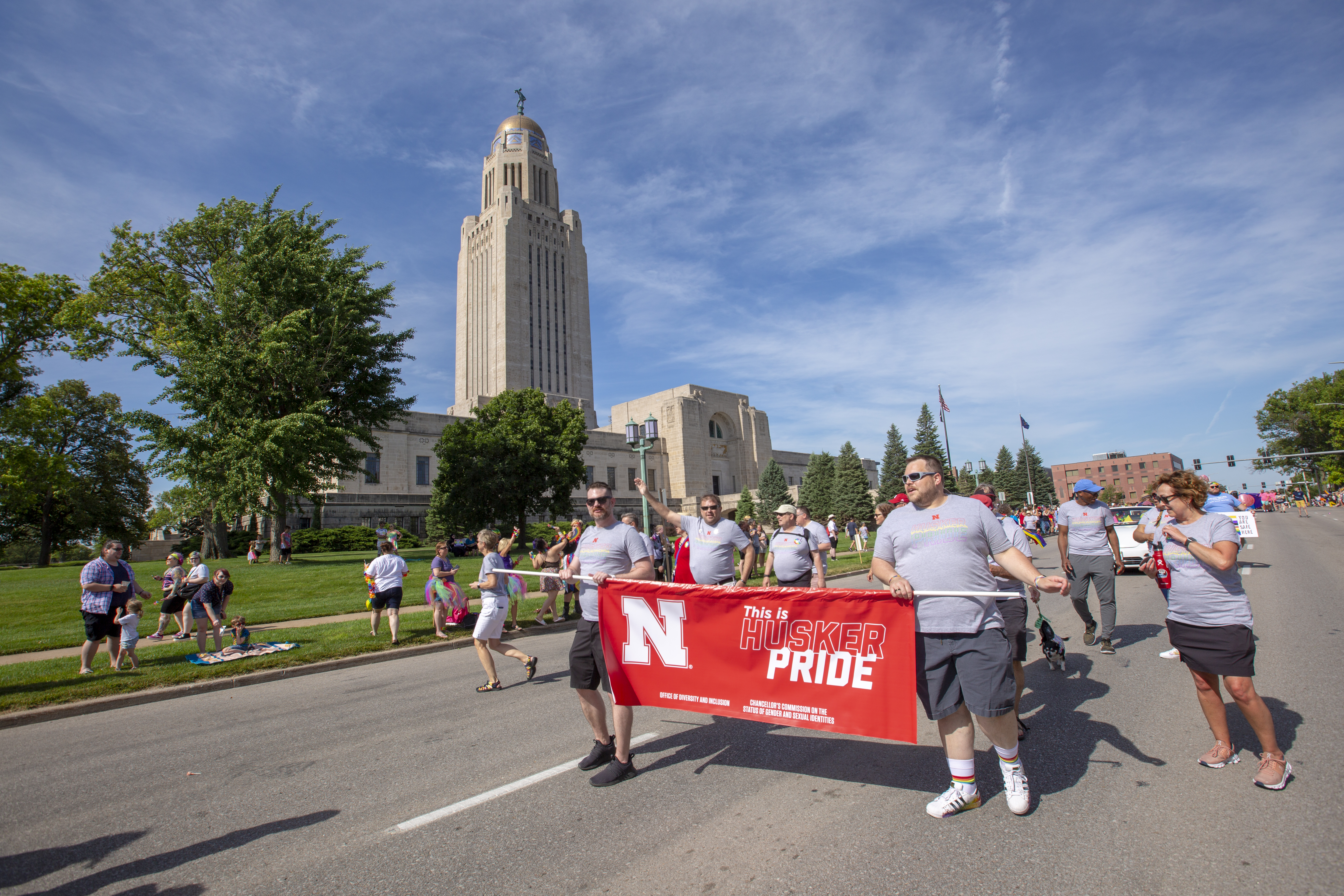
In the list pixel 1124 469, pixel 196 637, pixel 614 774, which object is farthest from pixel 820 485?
pixel 1124 469

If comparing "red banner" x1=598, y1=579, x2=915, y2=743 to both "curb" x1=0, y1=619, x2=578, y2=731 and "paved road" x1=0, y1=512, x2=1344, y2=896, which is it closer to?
"paved road" x1=0, y1=512, x2=1344, y2=896

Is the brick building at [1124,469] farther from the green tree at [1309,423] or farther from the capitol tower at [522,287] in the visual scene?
the capitol tower at [522,287]

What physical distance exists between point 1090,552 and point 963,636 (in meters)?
5.67

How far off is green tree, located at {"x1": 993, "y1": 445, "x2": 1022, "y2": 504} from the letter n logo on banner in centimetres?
8061

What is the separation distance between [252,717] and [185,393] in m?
23.8

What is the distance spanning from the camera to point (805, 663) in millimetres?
4156

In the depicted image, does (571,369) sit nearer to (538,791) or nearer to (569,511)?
(569,511)

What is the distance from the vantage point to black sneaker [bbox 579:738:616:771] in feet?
15.0

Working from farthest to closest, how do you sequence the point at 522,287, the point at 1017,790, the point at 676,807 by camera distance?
1. the point at 522,287
2. the point at 676,807
3. the point at 1017,790

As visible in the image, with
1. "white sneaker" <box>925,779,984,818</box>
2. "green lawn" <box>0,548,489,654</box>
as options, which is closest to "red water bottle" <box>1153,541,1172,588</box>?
"white sneaker" <box>925,779,984,818</box>

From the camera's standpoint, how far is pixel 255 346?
2583 cm

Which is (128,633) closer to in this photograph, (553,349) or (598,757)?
(598,757)

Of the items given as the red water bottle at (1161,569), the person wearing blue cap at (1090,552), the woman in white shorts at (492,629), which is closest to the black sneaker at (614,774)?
the woman in white shorts at (492,629)

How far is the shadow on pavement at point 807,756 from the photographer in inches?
167
